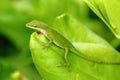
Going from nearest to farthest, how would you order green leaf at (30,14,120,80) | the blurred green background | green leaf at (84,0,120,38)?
green leaf at (84,0,120,38) → green leaf at (30,14,120,80) → the blurred green background

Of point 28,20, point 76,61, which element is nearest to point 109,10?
point 76,61

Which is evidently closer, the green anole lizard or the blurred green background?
the green anole lizard

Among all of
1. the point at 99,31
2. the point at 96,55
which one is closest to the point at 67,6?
the point at 99,31

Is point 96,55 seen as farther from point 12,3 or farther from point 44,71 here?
point 12,3

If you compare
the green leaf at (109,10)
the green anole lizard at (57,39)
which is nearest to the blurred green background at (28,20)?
the green anole lizard at (57,39)

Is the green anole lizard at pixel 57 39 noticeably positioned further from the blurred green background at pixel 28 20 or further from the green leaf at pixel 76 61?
the blurred green background at pixel 28 20

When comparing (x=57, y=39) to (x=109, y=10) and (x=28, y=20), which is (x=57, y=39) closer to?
(x=109, y=10)

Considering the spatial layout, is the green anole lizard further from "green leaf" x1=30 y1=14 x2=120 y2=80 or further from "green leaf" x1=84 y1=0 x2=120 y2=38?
"green leaf" x1=84 y1=0 x2=120 y2=38

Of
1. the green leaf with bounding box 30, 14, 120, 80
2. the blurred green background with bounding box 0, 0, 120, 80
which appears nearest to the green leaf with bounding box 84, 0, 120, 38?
the green leaf with bounding box 30, 14, 120, 80
